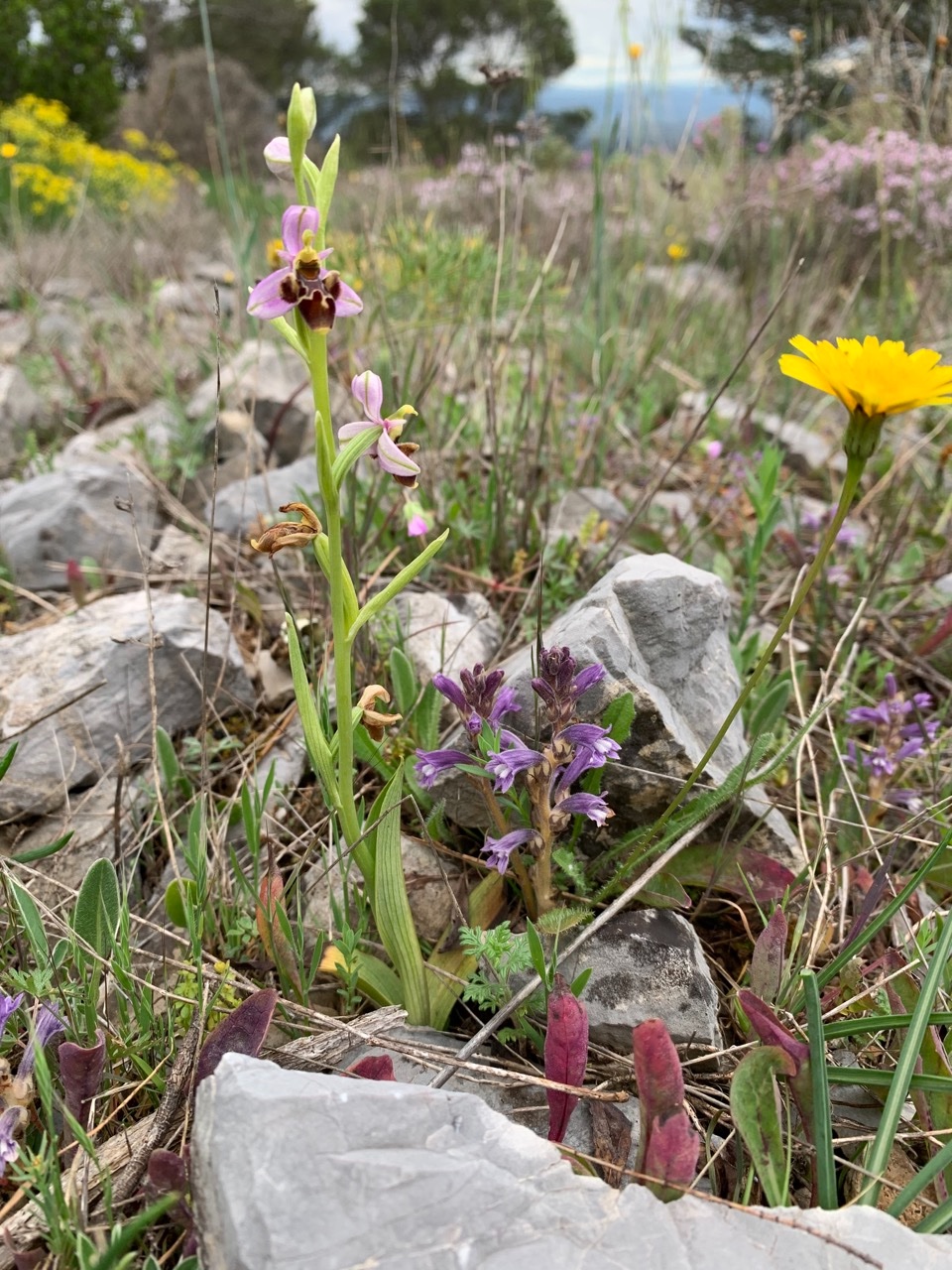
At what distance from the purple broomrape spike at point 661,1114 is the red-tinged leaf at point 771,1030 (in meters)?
0.15

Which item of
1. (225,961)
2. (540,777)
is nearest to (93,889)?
(225,961)

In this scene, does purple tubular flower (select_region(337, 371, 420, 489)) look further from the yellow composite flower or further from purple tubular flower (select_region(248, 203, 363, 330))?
the yellow composite flower

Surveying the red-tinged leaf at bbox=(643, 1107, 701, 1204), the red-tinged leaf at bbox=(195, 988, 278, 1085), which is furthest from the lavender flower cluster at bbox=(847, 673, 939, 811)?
the red-tinged leaf at bbox=(195, 988, 278, 1085)

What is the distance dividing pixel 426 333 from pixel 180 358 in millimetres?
1465

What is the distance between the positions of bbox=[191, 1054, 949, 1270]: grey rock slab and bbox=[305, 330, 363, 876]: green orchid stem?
37 centimetres

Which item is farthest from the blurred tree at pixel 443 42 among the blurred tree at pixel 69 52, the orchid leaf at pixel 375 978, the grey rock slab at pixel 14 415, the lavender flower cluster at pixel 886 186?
the orchid leaf at pixel 375 978

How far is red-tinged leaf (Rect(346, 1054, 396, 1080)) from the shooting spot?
43.4 inches

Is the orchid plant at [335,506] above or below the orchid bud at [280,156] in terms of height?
below

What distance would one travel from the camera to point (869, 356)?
3.34 ft

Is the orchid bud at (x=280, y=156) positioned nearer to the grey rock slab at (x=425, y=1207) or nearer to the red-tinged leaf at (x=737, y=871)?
the grey rock slab at (x=425, y=1207)

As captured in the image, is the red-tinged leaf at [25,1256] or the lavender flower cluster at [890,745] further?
the lavender flower cluster at [890,745]

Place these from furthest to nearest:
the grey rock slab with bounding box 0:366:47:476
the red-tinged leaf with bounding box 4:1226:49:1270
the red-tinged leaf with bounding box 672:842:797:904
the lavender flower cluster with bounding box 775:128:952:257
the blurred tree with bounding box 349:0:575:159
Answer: the blurred tree with bounding box 349:0:575:159 → the lavender flower cluster with bounding box 775:128:952:257 → the grey rock slab with bounding box 0:366:47:476 → the red-tinged leaf with bounding box 672:842:797:904 → the red-tinged leaf with bounding box 4:1226:49:1270

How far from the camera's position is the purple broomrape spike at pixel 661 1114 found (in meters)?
0.96

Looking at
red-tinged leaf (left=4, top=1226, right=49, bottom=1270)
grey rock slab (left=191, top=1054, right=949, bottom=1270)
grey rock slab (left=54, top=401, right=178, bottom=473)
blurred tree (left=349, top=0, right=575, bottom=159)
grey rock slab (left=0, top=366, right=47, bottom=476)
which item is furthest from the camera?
blurred tree (left=349, top=0, right=575, bottom=159)
